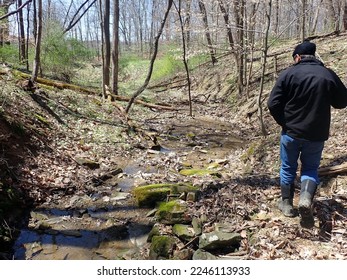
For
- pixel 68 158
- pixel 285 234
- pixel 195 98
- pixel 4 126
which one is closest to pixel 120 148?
pixel 68 158

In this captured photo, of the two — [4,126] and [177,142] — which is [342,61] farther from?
[4,126]

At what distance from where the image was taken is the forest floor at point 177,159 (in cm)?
421

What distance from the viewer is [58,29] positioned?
55.4 feet

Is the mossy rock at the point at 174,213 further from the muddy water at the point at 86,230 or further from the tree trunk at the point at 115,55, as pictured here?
the tree trunk at the point at 115,55

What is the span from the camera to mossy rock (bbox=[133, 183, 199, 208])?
612 cm

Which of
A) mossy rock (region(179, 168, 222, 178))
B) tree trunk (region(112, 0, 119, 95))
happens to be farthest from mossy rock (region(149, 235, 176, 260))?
tree trunk (region(112, 0, 119, 95))

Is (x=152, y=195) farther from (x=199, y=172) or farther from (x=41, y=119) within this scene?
(x=41, y=119)

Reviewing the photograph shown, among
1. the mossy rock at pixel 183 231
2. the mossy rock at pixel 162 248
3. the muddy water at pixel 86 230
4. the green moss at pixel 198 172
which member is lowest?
the muddy water at pixel 86 230

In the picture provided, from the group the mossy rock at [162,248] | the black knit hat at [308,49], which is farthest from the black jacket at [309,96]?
the mossy rock at [162,248]

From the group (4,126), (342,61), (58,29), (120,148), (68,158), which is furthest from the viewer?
(58,29)

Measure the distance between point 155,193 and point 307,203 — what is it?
3181 millimetres

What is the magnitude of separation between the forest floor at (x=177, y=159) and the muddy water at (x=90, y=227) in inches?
13.1
